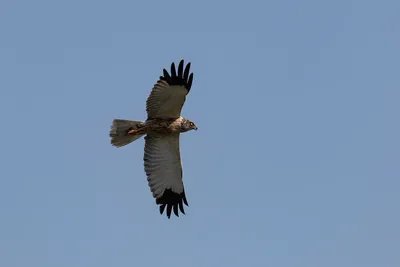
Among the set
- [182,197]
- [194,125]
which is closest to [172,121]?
[194,125]

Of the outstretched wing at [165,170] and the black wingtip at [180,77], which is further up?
the black wingtip at [180,77]

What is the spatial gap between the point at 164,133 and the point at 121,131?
1069 millimetres

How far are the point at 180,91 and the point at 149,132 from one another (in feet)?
5.12

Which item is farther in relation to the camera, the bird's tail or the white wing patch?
the bird's tail

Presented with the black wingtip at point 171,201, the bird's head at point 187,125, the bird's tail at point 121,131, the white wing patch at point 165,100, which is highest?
the white wing patch at point 165,100

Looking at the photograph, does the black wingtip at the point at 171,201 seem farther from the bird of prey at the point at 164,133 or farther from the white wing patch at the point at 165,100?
the white wing patch at the point at 165,100

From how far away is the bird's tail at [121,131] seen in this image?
2283cm

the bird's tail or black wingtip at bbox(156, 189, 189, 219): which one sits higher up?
the bird's tail

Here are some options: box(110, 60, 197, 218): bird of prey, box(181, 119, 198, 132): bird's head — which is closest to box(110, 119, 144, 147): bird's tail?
box(110, 60, 197, 218): bird of prey

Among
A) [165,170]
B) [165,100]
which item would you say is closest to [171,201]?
[165,170]

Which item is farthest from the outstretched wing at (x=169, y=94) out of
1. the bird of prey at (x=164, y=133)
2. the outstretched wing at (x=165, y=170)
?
the outstretched wing at (x=165, y=170)

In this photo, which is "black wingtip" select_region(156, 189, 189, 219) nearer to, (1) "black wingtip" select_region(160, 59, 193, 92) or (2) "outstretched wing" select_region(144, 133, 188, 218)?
(2) "outstretched wing" select_region(144, 133, 188, 218)

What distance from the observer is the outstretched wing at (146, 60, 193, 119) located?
2202cm

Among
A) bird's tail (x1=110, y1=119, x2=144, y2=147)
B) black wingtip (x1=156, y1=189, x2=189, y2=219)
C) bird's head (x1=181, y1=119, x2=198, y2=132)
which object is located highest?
bird's head (x1=181, y1=119, x2=198, y2=132)
